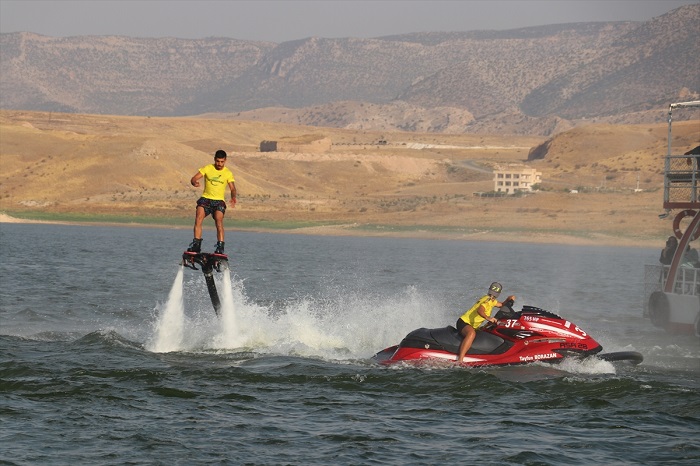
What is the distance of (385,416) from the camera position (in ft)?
56.4

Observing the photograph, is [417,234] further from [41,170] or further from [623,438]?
[623,438]

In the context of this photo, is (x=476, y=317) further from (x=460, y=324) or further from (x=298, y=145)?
(x=298, y=145)

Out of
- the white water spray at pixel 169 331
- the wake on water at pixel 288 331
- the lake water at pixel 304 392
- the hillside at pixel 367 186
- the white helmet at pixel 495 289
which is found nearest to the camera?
the lake water at pixel 304 392

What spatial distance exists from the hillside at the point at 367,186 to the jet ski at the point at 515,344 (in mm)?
57970

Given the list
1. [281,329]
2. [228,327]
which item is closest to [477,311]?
[228,327]

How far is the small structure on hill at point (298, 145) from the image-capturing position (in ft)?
471

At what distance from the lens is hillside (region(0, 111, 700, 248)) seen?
85.9m

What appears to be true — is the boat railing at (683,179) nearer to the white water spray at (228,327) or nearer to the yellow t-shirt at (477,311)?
the yellow t-shirt at (477,311)

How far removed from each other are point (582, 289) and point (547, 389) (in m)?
27.0

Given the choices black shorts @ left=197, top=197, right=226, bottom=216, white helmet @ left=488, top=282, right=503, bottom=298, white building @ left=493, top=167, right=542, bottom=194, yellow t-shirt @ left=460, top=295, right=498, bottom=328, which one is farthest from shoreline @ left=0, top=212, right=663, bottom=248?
black shorts @ left=197, top=197, right=226, bottom=216

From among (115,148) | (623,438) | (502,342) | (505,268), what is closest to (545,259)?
(505,268)

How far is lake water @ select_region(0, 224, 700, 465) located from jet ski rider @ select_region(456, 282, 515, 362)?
1.54ft

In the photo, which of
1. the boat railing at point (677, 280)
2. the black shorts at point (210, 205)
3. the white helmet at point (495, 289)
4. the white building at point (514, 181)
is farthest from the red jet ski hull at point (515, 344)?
the white building at point (514, 181)

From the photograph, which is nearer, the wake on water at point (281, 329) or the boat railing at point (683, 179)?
the wake on water at point (281, 329)
